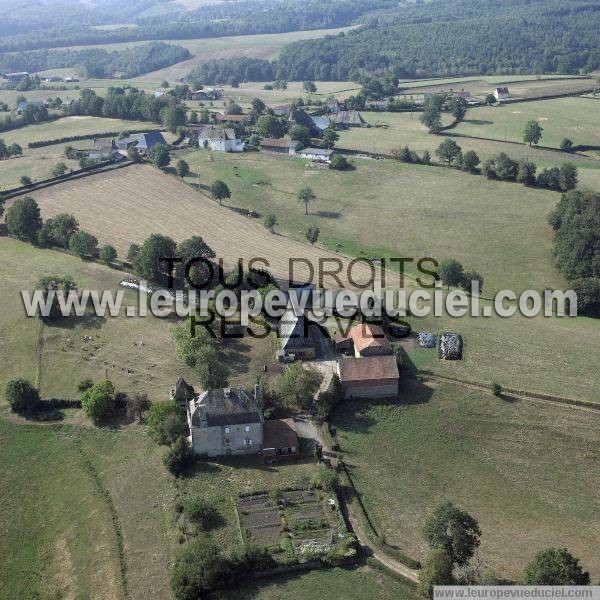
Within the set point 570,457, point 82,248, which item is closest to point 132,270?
point 82,248

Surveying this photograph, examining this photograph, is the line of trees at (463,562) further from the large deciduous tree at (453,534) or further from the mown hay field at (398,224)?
the mown hay field at (398,224)

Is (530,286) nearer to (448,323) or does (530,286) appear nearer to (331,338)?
(448,323)

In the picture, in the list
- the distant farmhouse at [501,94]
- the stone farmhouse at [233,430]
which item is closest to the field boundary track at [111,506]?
the stone farmhouse at [233,430]

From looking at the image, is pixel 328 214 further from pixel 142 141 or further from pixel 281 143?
pixel 142 141

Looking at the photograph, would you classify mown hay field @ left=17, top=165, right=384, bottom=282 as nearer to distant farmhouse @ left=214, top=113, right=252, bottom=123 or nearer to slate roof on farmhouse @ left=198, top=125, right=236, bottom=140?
slate roof on farmhouse @ left=198, top=125, right=236, bottom=140

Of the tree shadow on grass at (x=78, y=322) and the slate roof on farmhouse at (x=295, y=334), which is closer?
the slate roof on farmhouse at (x=295, y=334)

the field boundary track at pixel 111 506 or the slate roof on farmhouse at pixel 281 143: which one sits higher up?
the slate roof on farmhouse at pixel 281 143
